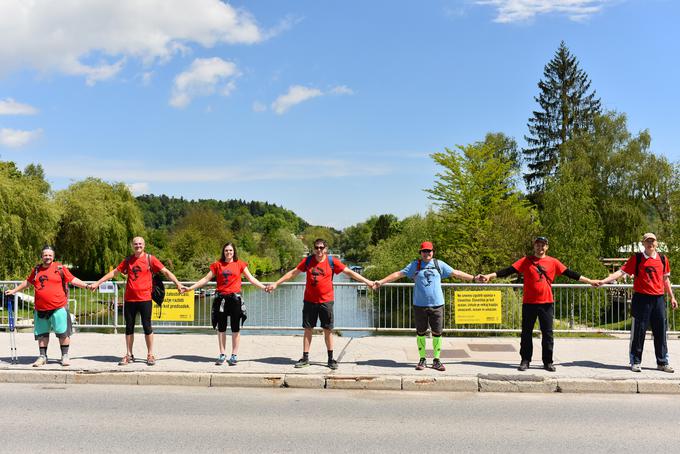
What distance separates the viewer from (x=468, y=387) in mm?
7859

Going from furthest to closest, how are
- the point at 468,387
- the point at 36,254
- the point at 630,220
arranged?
1. the point at 630,220
2. the point at 36,254
3. the point at 468,387

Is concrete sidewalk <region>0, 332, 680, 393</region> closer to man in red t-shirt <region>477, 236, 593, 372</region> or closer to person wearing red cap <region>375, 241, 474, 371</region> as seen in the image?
man in red t-shirt <region>477, 236, 593, 372</region>

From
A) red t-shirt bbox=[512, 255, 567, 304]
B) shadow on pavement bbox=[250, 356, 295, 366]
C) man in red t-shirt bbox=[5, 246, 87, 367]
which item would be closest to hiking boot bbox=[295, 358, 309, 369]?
shadow on pavement bbox=[250, 356, 295, 366]

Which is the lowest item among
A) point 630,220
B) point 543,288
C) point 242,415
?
point 242,415

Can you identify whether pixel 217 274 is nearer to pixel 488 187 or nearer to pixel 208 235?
pixel 488 187

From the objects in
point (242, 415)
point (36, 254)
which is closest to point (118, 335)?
point (242, 415)

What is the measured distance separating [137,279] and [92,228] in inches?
1549

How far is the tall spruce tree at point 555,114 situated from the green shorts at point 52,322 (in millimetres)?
50436

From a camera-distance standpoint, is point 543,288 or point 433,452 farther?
point 543,288

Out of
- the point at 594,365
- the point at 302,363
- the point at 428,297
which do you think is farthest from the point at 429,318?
the point at 594,365

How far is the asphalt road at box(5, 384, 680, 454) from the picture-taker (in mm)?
5422

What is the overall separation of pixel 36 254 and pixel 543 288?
1314 inches

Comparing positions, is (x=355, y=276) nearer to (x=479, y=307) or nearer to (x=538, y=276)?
(x=538, y=276)

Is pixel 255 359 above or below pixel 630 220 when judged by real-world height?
below
